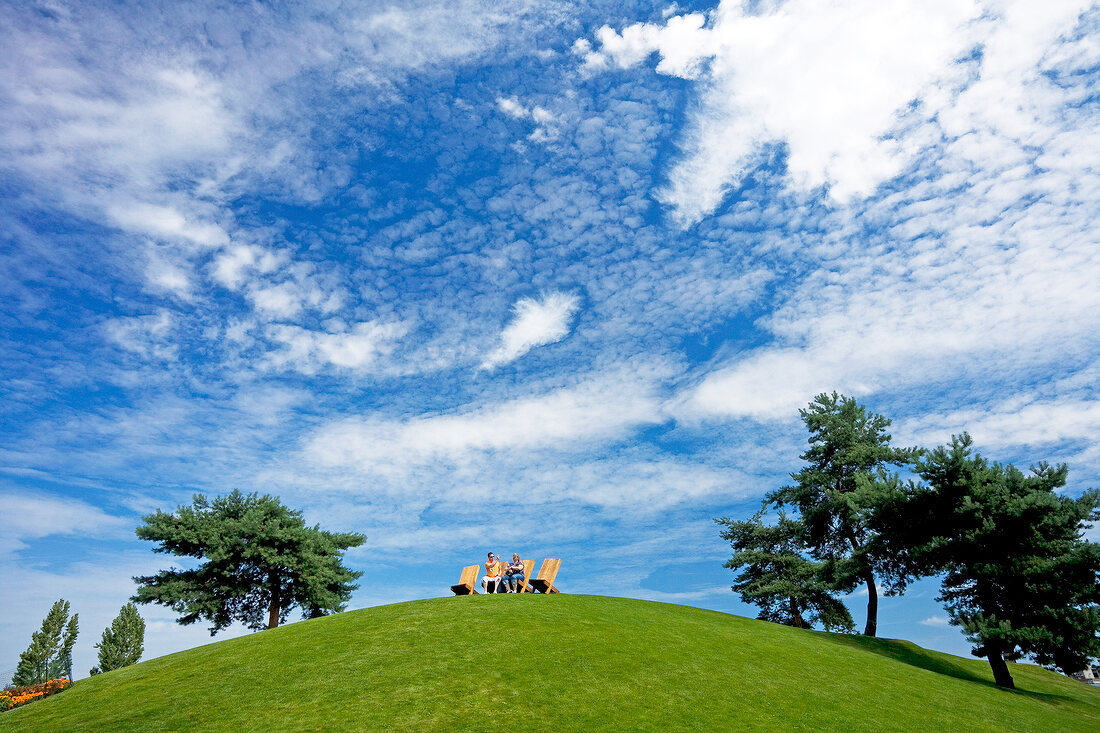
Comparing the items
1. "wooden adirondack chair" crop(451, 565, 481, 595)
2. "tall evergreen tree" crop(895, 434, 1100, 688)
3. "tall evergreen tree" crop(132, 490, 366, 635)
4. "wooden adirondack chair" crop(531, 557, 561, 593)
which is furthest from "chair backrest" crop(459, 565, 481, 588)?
"tall evergreen tree" crop(895, 434, 1100, 688)

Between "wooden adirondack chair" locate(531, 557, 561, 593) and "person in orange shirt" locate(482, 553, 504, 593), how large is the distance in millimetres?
2057

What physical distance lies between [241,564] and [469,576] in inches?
765

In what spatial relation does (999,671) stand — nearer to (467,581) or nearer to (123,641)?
(467,581)

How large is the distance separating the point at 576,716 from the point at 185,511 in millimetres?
37311

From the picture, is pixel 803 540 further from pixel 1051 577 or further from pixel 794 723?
pixel 794 723

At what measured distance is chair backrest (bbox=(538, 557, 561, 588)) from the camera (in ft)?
106

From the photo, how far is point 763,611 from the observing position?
44.0 meters

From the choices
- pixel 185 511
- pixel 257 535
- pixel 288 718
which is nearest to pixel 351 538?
pixel 257 535

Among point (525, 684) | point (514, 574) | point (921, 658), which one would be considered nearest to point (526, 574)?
point (514, 574)

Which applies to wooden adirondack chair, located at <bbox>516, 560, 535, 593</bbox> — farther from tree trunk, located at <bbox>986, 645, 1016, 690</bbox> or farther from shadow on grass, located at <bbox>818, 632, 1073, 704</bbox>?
tree trunk, located at <bbox>986, 645, 1016, 690</bbox>

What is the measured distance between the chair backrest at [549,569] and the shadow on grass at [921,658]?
14.0 metres

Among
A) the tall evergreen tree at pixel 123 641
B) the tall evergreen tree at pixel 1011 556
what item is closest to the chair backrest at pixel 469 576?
the tall evergreen tree at pixel 1011 556

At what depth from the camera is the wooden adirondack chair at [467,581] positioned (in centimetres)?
3272

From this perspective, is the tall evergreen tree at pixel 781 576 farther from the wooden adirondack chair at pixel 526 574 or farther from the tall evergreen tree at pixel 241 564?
the tall evergreen tree at pixel 241 564
